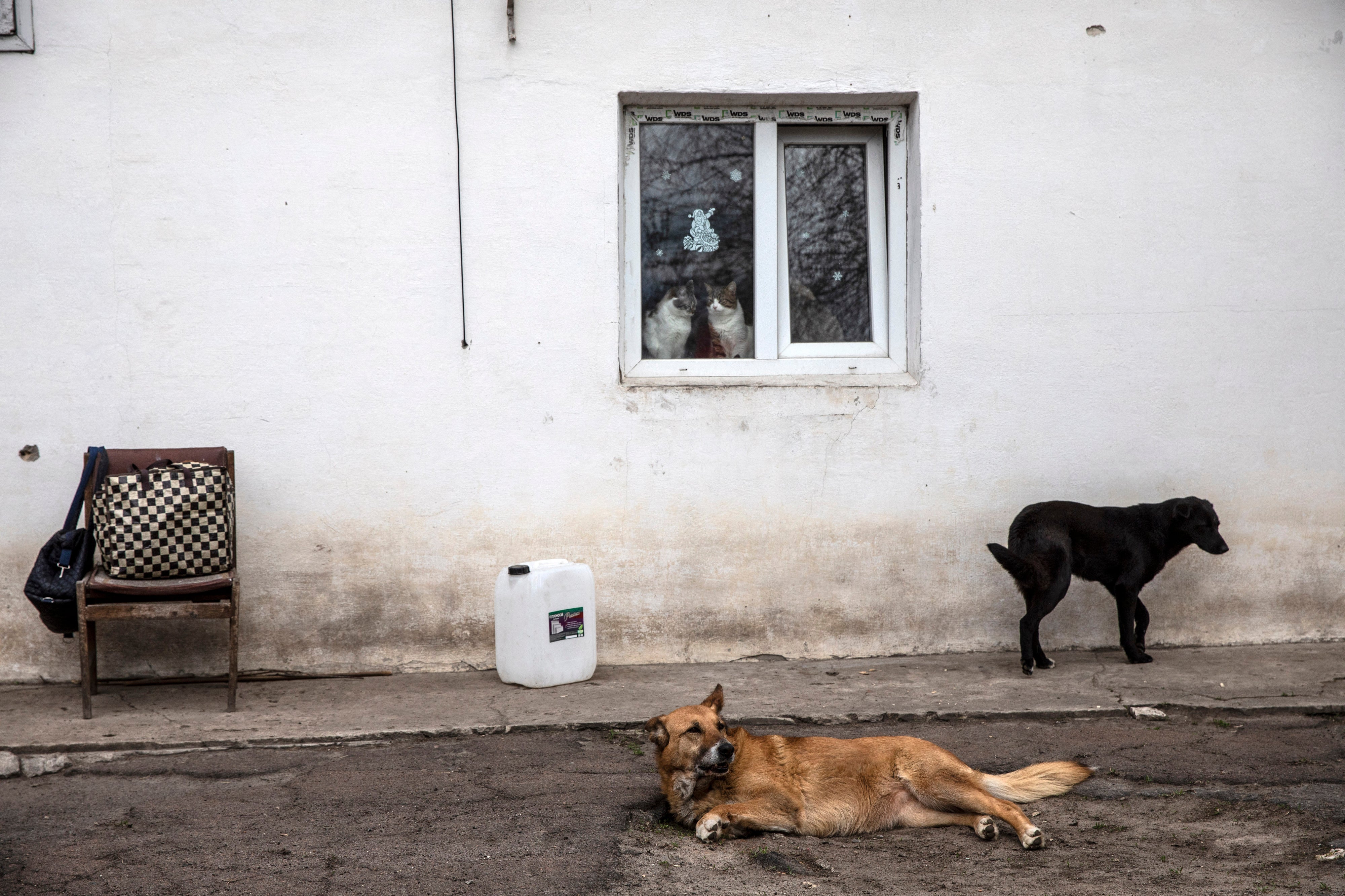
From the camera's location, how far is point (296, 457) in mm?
5746

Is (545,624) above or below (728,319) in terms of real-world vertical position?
below

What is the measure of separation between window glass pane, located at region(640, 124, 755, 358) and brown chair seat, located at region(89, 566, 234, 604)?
2555 mm

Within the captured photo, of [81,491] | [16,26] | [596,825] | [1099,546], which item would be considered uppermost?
[16,26]

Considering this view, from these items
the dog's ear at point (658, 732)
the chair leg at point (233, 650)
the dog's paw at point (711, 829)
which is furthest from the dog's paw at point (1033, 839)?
the chair leg at point (233, 650)

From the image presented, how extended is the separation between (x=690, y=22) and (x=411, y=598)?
3.38 meters

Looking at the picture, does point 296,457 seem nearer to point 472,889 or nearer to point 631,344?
point 631,344

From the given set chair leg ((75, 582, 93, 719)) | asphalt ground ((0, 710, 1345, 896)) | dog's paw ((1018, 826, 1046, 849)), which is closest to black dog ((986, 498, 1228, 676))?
asphalt ground ((0, 710, 1345, 896))

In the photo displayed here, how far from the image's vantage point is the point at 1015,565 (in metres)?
5.37

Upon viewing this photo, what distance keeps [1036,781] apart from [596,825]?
1534mm

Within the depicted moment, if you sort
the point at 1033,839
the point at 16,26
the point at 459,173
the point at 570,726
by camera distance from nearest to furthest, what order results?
1. the point at 1033,839
2. the point at 570,726
3. the point at 16,26
4. the point at 459,173

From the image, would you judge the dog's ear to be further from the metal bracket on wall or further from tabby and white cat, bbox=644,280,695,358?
the metal bracket on wall

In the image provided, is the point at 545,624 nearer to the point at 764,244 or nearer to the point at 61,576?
the point at 61,576

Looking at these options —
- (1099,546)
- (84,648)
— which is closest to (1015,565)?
(1099,546)

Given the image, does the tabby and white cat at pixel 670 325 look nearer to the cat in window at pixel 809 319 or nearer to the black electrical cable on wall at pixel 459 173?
the cat in window at pixel 809 319
